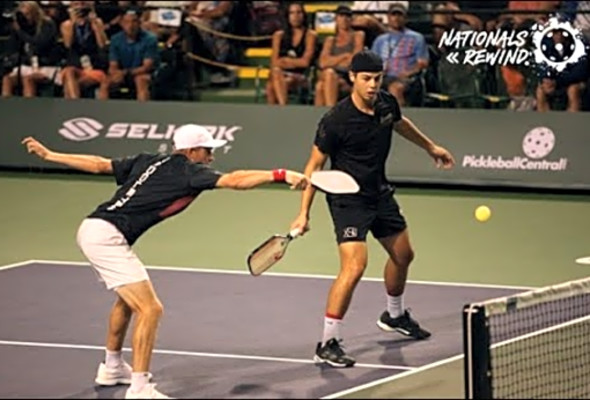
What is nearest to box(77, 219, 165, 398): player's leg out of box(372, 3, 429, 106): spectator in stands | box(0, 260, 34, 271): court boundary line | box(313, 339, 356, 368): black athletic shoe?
box(313, 339, 356, 368): black athletic shoe

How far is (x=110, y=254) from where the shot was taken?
10.8 metres

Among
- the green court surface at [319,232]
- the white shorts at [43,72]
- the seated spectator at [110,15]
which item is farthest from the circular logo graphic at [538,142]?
the white shorts at [43,72]

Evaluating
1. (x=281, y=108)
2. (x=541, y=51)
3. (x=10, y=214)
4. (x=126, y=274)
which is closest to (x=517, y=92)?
(x=541, y=51)

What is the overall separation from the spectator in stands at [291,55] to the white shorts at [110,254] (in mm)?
11187

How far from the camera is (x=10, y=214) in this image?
1917cm

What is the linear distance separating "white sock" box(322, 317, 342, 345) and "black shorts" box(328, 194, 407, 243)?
641 millimetres

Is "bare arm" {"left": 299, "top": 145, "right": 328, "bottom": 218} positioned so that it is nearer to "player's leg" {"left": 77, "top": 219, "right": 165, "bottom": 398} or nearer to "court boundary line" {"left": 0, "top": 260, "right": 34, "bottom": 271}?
"player's leg" {"left": 77, "top": 219, "right": 165, "bottom": 398}

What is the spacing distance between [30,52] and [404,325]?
1189 cm

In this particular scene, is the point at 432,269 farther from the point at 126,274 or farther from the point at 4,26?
the point at 4,26

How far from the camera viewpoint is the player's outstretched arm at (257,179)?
1030cm

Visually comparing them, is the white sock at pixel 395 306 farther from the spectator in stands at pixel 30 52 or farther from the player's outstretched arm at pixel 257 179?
the spectator in stands at pixel 30 52

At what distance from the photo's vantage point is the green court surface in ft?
52.3

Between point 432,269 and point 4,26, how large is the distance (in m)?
10.0

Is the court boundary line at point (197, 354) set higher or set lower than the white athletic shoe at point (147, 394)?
lower
